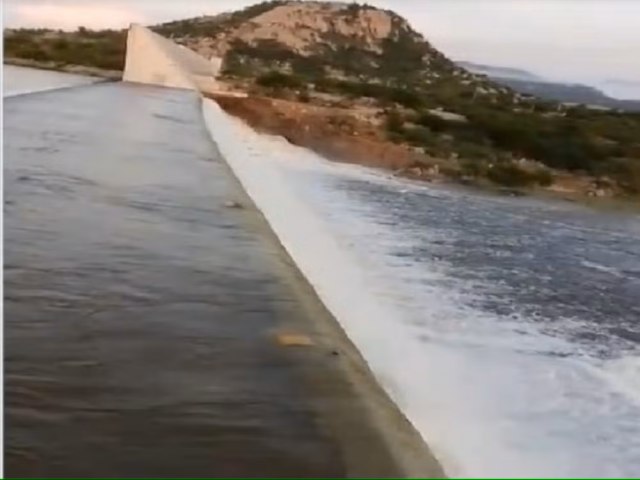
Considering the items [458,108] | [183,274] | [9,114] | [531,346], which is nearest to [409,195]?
[458,108]

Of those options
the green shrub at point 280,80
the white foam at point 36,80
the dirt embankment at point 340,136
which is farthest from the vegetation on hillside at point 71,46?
the dirt embankment at point 340,136

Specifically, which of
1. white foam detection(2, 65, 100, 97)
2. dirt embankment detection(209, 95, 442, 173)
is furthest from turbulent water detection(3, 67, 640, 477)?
dirt embankment detection(209, 95, 442, 173)

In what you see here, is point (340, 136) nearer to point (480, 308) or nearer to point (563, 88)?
point (563, 88)

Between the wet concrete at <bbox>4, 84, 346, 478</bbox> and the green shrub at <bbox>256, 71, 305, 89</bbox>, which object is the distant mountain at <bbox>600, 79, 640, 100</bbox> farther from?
the green shrub at <bbox>256, 71, 305, 89</bbox>

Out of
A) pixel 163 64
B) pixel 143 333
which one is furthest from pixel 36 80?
pixel 143 333

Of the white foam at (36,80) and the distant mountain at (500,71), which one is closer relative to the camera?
the distant mountain at (500,71)

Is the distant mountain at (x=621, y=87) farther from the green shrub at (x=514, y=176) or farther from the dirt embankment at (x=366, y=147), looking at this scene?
the green shrub at (x=514, y=176)

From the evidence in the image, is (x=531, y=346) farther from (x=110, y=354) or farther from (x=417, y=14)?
(x=417, y=14)
